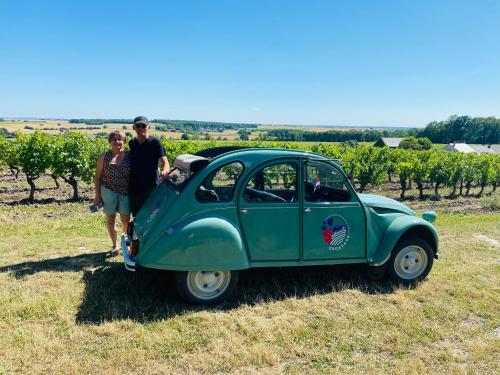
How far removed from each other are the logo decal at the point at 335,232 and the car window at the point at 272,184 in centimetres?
55

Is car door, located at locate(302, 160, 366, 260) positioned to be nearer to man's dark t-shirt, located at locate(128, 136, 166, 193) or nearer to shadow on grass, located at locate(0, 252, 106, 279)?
man's dark t-shirt, located at locate(128, 136, 166, 193)

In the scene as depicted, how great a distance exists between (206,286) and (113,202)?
2239mm

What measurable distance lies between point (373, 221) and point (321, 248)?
0.88 m

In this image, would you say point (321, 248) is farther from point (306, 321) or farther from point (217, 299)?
point (217, 299)

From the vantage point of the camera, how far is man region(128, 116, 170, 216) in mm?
5609

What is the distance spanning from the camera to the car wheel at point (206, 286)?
4449mm

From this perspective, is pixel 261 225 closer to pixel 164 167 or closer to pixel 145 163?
pixel 164 167

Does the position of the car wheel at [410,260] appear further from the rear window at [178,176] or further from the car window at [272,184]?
the rear window at [178,176]

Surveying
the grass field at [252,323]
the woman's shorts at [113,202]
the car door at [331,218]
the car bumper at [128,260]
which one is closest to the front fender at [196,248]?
the car bumper at [128,260]

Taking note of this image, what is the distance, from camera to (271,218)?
4.62 metres

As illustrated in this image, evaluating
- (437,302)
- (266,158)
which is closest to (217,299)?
(266,158)

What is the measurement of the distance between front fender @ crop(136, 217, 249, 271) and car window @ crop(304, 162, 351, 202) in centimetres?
121

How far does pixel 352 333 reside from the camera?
404 cm

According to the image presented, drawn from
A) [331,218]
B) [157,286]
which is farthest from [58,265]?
[331,218]
